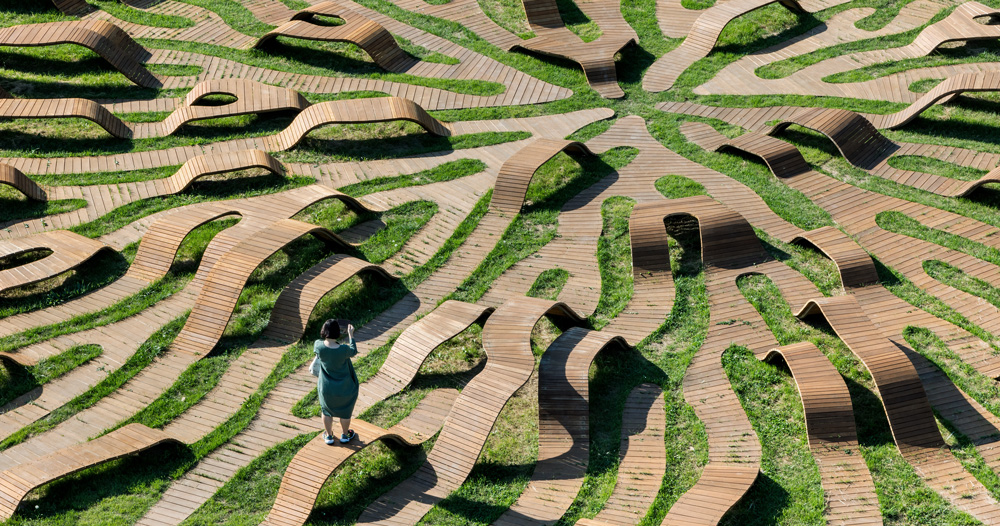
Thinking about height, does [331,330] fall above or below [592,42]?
below

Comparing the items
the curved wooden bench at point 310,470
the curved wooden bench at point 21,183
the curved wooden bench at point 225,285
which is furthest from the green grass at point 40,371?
the curved wooden bench at point 21,183

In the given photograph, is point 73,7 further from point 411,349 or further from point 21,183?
point 411,349

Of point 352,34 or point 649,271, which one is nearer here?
point 649,271

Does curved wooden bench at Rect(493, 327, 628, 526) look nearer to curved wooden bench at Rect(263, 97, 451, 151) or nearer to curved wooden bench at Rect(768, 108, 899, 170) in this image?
curved wooden bench at Rect(263, 97, 451, 151)

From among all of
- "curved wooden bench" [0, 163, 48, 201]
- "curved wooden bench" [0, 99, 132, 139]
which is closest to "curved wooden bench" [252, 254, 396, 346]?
"curved wooden bench" [0, 163, 48, 201]

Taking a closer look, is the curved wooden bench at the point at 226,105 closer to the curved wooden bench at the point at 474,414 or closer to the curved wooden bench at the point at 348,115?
the curved wooden bench at the point at 348,115

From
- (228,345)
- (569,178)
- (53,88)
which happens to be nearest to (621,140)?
(569,178)

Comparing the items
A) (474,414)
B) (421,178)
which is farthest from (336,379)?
(421,178)
